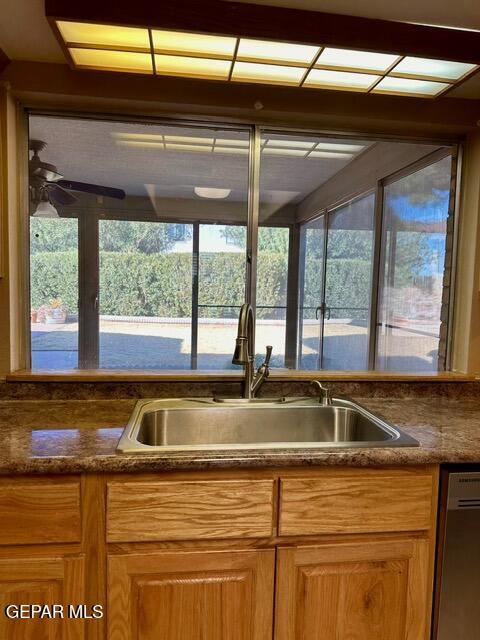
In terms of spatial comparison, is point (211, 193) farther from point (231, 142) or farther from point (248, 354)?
point (248, 354)

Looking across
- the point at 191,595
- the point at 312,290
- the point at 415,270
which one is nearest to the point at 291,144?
the point at 415,270

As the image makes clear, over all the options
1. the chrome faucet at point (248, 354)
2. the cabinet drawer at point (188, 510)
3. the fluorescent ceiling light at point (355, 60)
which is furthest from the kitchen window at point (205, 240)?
the cabinet drawer at point (188, 510)

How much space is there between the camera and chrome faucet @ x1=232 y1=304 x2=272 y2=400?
164 cm

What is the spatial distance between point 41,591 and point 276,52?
1.75m

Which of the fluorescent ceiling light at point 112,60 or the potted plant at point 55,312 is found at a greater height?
the fluorescent ceiling light at point 112,60

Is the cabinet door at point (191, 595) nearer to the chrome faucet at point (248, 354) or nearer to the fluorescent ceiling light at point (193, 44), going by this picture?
the chrome faucet at point (248, 354)

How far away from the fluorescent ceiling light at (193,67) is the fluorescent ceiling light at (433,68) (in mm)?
599

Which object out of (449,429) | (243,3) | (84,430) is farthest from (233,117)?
(449,429)

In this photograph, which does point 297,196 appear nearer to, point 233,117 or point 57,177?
point 233,117

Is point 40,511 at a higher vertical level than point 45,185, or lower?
lower

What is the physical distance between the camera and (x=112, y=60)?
1.47 metres

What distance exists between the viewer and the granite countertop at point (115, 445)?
1130 mm

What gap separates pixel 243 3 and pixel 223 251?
1326 mm

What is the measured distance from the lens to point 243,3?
50.7 inches
